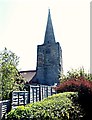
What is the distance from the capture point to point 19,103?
11.0 meters

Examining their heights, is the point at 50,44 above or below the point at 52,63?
above

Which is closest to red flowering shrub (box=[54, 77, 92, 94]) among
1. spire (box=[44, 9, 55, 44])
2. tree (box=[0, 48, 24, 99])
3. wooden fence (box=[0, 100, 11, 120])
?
tree (box=[0, 48, 24, 99])

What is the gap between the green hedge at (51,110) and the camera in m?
8.59

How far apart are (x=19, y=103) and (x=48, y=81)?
3469 cm

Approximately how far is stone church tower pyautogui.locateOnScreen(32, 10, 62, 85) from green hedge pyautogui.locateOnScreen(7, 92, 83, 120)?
32926mm

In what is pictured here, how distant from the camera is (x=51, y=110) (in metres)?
9.44

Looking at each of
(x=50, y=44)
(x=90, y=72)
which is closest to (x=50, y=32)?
(x=50, y=44)

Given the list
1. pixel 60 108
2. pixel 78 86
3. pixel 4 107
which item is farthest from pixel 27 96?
pixel 78 86

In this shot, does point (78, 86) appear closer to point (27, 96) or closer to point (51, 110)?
point (27, 96)

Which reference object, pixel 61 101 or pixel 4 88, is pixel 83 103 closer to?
pixel 61 101

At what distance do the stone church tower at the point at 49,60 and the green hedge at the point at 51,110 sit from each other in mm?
32926

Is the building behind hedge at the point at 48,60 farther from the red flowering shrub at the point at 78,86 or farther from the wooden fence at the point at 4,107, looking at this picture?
the wooden fence at the point at 4,107

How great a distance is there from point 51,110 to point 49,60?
3661 cm

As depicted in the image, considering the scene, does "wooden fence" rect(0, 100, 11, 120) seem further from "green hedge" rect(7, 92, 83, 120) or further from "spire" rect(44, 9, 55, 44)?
"spire" rect(44, 9, 55, 44)
